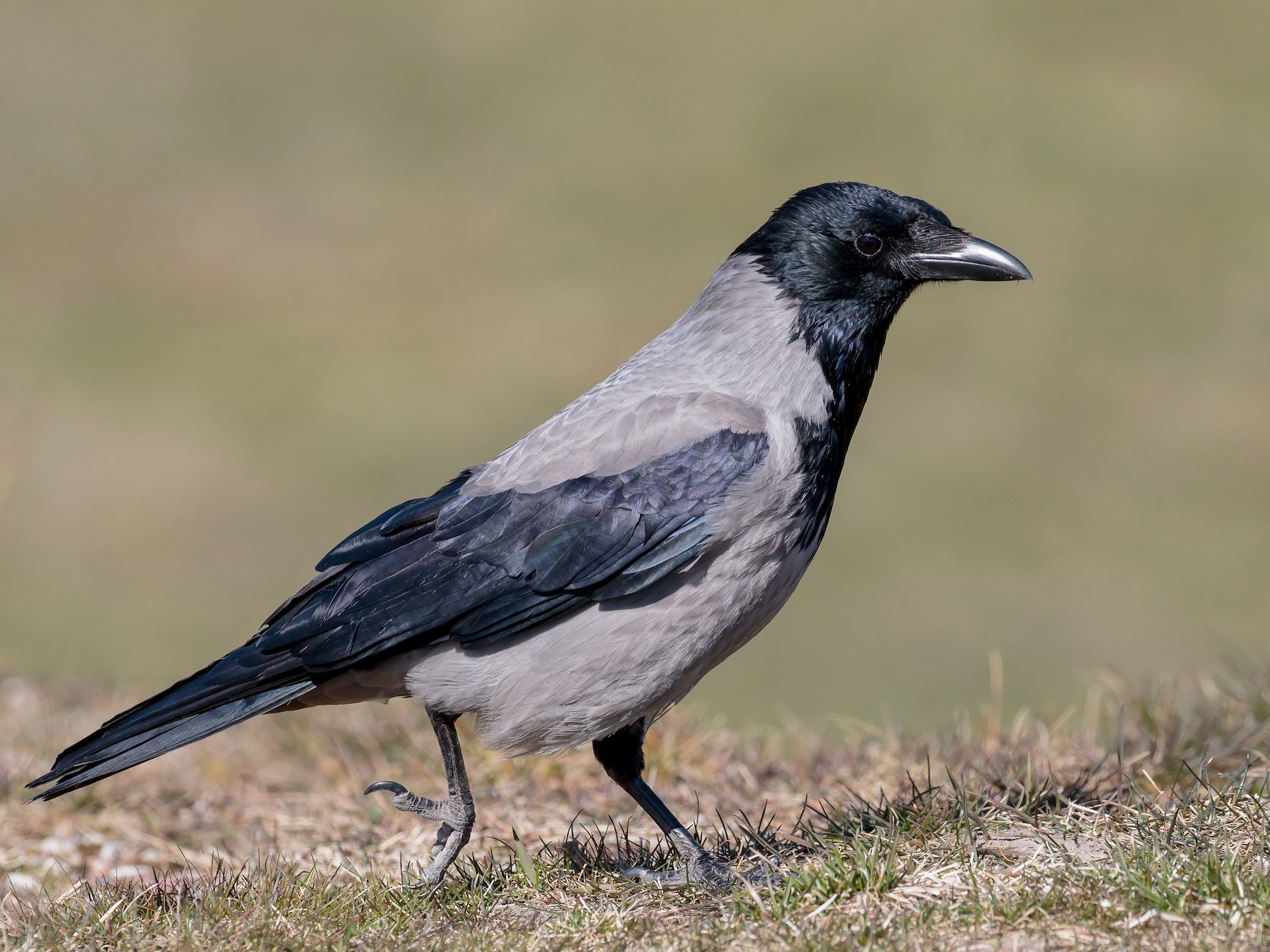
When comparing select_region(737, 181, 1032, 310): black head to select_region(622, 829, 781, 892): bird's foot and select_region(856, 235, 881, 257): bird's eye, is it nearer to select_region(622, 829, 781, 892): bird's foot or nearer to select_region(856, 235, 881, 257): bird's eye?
select_region(856, 235, 881, 257): bird's eye

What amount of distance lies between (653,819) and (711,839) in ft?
0.87

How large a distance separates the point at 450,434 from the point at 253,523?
7.92ft

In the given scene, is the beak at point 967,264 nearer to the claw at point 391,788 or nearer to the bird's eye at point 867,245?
the bird's eye at point 867,245

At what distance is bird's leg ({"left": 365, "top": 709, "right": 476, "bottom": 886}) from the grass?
0.09m

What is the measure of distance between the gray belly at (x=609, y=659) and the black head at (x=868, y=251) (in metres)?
0.92

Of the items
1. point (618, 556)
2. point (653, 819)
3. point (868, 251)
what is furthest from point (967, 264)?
point (653, 819)

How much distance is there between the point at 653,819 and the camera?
4.46 m

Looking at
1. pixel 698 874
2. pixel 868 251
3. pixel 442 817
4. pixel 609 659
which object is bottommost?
pixel 698 874

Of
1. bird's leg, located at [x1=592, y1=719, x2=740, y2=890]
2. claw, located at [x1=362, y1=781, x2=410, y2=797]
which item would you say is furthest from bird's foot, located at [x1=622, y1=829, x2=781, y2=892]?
claw, located at [x1=362, y1=781, x2=410, y2=797]

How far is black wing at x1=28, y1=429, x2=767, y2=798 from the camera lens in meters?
4.12

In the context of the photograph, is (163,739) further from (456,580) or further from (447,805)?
(456,580)

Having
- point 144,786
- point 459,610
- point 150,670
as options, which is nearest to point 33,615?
point 150,670

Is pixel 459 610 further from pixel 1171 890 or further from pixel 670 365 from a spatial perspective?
pixel 1171 890

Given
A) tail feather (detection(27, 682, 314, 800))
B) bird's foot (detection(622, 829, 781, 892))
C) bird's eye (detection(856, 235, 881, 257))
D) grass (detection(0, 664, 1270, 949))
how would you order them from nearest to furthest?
grass (detection(0, 664, 1270, 949))
bird's foot (detection(622, 829, 781, 892))
tail feather (detection(27, 682, 314, 800))
bird's eye (detection(856, 235, 881, 257))
